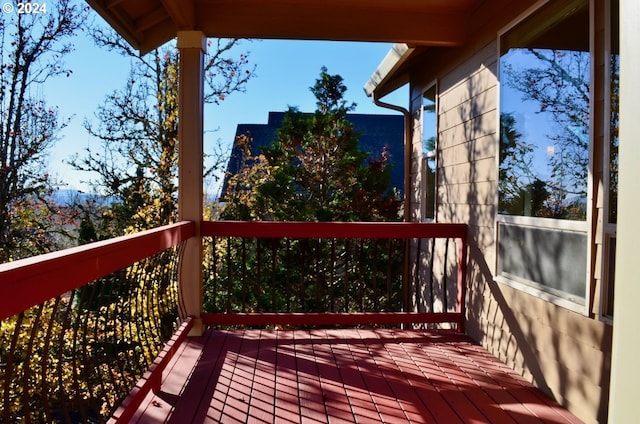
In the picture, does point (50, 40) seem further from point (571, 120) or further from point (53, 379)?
point (571, 120)

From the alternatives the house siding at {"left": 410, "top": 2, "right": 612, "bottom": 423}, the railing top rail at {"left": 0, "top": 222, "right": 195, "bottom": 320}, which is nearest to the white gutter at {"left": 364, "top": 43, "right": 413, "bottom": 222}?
the house siding at {"left": 410, "top": 2, "right": 612, "bottom": 423}

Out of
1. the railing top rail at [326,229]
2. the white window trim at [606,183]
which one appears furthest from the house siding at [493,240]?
the railing top rail at [326,229]

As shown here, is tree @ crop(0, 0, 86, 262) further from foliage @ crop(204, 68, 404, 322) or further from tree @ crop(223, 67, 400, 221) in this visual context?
tree @ crop(223, 67, 400, 221)

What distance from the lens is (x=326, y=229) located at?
3832mm

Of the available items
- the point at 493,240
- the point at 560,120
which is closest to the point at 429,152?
the point at 493,240

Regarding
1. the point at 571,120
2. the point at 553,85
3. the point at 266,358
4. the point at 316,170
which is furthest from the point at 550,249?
the point at 316,170

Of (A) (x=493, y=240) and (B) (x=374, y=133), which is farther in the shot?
(B) (x=374, y=133)

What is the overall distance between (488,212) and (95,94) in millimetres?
8718

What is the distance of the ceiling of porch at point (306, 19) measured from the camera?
3.75 meters

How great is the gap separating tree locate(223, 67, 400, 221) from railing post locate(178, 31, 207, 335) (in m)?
3.41

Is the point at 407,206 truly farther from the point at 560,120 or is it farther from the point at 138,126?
the point at 138,126

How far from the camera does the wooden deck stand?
2.46 meters

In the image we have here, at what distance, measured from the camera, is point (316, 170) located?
299 inches

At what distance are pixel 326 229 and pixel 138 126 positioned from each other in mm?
6402
